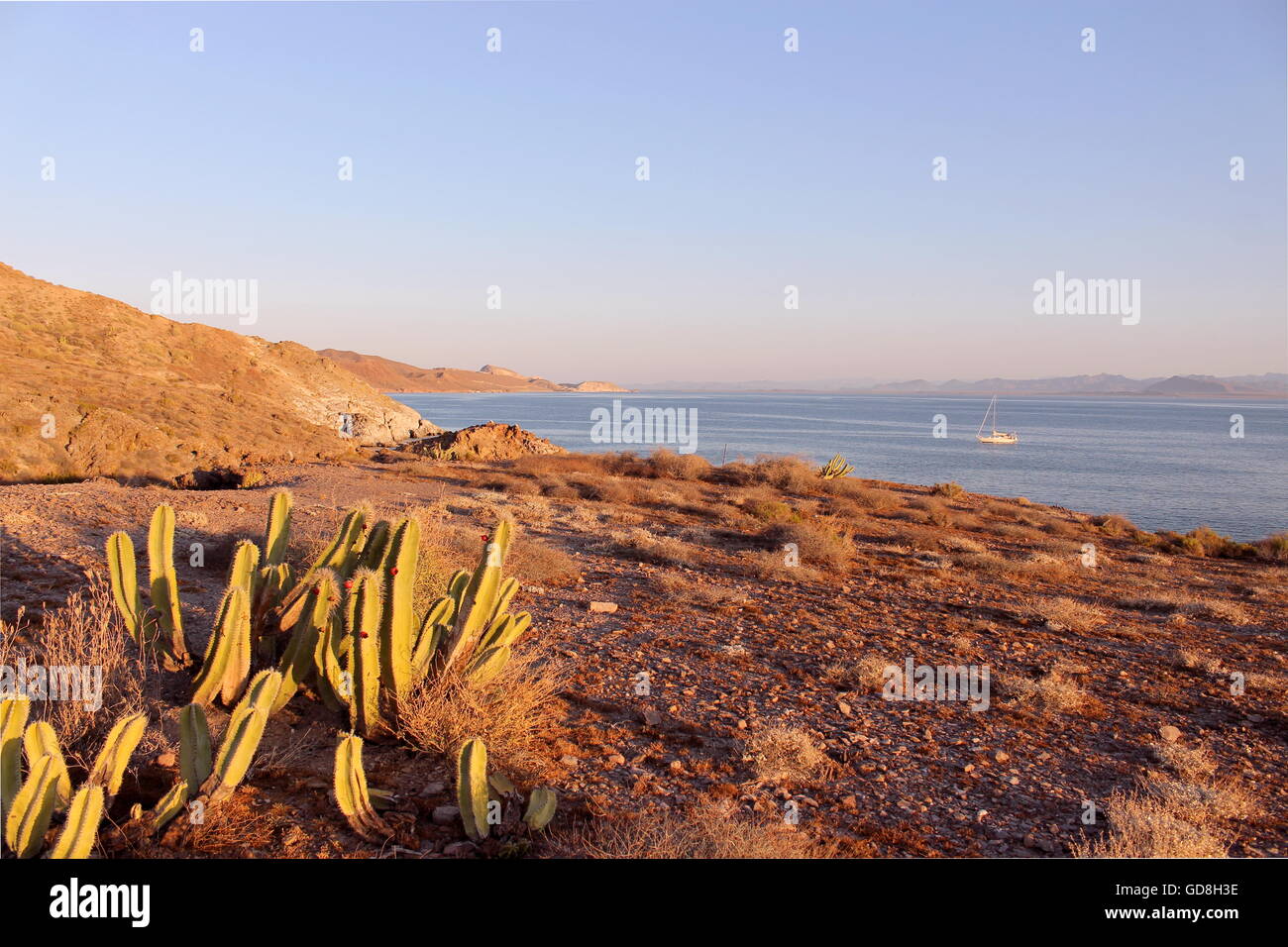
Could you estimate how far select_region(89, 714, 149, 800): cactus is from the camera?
3.14 meters

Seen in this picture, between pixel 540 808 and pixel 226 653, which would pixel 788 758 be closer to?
pixel 540 808

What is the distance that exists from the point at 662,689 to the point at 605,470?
603 inches

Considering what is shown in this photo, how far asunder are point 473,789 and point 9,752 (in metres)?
1.82

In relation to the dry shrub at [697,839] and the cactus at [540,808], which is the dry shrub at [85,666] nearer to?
the cactus at [540,808]

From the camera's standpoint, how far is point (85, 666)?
427cm

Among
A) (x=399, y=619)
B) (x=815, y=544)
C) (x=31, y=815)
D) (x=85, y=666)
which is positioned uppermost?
(x=399, y=619)

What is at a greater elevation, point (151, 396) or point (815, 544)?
point (151, 396)

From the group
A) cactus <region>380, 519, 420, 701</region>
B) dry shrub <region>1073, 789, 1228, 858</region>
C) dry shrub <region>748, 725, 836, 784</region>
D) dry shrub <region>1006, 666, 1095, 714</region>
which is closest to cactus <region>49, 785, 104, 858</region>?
cactus <region>380, 519, 420, 701</region>

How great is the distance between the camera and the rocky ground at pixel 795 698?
363 cm

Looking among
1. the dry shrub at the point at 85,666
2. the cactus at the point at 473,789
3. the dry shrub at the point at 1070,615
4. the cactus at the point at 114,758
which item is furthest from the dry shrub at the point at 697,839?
the dry shrub at the point at 1070,615

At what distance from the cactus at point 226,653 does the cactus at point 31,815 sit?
1.34 meters

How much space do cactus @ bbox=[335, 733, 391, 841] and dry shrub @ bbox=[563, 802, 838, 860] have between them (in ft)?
2.84

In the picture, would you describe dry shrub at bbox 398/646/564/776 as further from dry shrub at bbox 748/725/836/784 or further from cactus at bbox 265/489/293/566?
cactus at bbox 265/489/293/566

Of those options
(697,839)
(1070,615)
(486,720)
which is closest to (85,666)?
(486,720)
